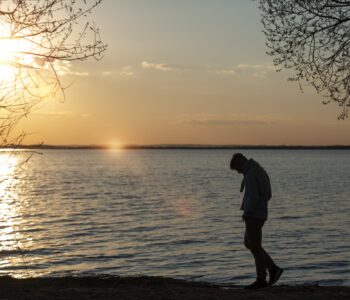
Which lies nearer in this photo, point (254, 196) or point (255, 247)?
point (254, 196)

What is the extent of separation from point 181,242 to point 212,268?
19.9 ft

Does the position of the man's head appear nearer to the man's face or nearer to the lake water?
the man's face

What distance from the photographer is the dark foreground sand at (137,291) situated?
10.5 metres

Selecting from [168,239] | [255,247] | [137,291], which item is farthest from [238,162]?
[168,239]

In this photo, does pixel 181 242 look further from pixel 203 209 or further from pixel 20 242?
pixel 203 209

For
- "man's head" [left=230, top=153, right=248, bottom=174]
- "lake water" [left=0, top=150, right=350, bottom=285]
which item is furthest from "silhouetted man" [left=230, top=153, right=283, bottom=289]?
"lake water" [left=0, top=150, right=350, bottom=285]

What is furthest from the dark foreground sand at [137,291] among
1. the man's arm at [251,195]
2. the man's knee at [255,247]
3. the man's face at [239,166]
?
the man's face at [239,166]

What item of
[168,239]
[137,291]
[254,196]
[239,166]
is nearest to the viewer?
[254,196]

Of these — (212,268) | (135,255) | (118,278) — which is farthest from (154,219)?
(118,278)

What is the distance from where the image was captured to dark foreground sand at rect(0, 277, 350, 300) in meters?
10.5

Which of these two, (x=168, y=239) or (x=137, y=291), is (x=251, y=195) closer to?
(x=137, y=291)

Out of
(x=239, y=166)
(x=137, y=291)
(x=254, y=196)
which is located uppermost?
(x=239, y=166)

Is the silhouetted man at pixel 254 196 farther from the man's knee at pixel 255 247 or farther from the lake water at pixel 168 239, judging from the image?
the lake water at pixel 168 239

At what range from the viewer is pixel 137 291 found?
11.2 metres
